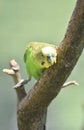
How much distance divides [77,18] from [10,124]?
0.63 m

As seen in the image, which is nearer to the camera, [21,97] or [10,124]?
[21,97]

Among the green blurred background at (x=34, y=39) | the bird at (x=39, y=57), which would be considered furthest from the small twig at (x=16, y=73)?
the green blurred background at (x=34, y=39)

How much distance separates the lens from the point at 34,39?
1009 millimetres

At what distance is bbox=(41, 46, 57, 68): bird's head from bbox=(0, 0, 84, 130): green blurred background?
0.49 metres

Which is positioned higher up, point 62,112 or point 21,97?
point 21,97

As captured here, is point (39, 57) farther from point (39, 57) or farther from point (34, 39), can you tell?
point (34, 39)

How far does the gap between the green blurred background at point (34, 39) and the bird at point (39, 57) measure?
17.5 inches

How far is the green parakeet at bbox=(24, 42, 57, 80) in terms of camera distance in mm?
488

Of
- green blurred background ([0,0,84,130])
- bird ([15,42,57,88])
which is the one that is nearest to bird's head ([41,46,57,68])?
bird ([15,42,57,88])

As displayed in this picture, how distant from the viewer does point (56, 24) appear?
40.0 inches

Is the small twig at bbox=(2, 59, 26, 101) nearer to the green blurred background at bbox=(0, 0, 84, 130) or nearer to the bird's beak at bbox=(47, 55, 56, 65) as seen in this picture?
the bird's beak at bbox=(47, 55, 56, 65)

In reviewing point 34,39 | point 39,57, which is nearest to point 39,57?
point 39,57

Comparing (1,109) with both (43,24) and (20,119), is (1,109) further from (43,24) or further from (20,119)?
(20,119)

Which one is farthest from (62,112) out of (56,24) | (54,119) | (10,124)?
(56,24)
